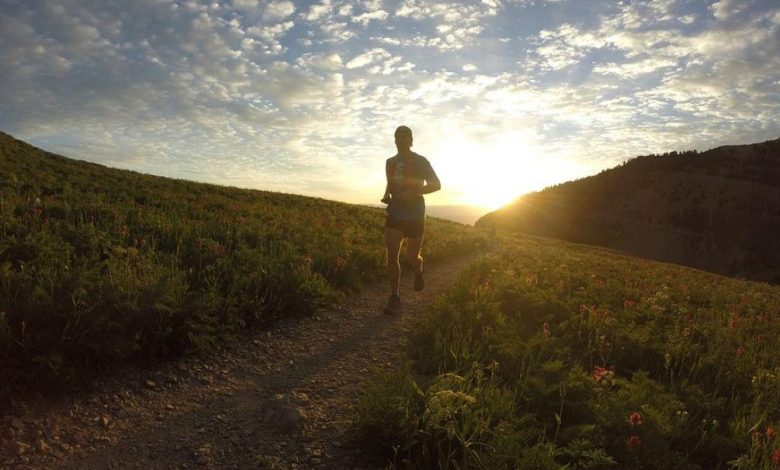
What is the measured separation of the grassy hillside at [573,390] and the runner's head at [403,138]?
9.13ft

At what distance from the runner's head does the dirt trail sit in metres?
3.73

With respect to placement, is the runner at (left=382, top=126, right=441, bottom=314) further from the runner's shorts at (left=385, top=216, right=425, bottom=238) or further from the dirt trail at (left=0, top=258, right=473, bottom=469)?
the dirt trail at (left=0, top=258, right=473, bottom=469)

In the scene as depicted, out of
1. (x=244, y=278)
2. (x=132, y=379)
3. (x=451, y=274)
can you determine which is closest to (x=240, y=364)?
(x=132, y=379)

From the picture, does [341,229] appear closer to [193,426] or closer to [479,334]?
[479,334]

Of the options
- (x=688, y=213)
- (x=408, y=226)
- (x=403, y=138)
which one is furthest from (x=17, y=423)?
(x=688, y=213)

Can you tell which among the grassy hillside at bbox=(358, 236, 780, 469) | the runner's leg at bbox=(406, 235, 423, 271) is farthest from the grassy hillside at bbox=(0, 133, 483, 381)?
the grassy hillside at bbox=(358, 236, 780, 469)

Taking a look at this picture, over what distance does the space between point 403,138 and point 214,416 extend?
17.8 ft

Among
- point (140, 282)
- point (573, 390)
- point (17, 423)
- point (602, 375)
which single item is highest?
point (140, 282)

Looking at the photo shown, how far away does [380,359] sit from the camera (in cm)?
609

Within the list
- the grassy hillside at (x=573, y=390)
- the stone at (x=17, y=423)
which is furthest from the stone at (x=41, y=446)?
the grassy hillside at (x=573, y=390)

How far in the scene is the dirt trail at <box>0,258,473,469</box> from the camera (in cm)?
371

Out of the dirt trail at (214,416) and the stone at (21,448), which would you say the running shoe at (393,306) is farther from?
the stone at (21,448)

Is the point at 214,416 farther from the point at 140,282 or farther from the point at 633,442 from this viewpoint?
the point at 633,442

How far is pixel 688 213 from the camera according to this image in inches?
2623
